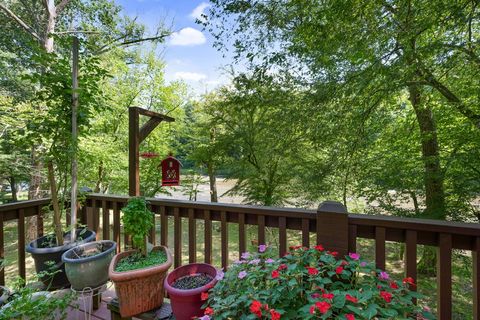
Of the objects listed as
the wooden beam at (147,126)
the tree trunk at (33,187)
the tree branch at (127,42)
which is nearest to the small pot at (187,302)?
the wooden beam at (147,126)

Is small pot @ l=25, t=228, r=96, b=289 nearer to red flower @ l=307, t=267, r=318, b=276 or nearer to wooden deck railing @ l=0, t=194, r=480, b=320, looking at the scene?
wooden deck railing @ l=0, t=194, r=480, b=320

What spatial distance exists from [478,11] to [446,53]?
381 millimetres

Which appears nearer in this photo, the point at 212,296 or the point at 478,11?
the point at 212,296

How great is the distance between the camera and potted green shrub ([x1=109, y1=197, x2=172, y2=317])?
147cm

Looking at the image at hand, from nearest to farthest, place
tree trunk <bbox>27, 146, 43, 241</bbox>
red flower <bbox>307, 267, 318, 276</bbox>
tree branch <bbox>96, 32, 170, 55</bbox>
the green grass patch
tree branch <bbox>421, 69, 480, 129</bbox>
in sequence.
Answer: red flower <bbox>307, 267, 318, 276</bbox>, the green grass patch, tree branch <bbox>421, 69, 480, 129</bbox>, tree trunk <bbox>27, 146, 43, 241</bbox>, tree branch <bbox>96, 32, 170, 55</bbox>

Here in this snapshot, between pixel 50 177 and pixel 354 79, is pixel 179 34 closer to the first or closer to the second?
pixel 354 79

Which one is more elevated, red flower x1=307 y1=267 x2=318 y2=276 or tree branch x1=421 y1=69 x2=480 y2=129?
tree branch x1=421 y1=69 x2=480 y2=129

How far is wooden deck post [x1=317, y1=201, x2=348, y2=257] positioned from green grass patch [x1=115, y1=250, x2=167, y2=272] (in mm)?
987

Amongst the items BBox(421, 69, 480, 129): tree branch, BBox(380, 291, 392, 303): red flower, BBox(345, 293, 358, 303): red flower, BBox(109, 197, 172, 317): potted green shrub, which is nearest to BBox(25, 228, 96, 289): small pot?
BBox(109, 197, 172, 317): potted green shrub

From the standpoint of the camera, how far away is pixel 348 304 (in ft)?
3.11

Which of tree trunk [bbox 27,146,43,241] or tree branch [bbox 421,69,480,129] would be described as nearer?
tree branch [bbox 421,69,480,129]

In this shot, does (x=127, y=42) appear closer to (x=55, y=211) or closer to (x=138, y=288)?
(x=55, y=211)

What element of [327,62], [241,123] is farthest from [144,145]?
[327,62]

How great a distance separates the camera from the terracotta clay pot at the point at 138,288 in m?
1.46
